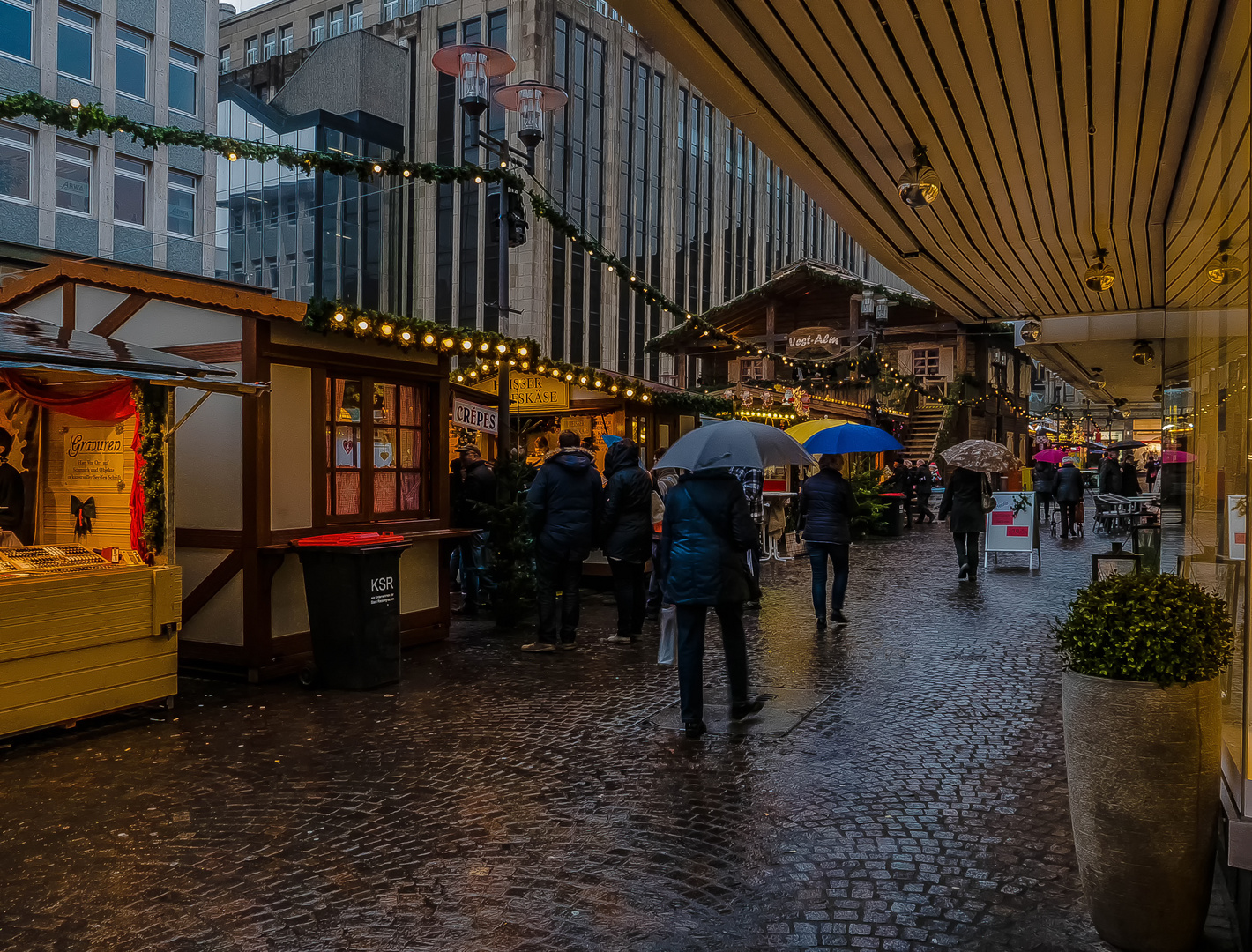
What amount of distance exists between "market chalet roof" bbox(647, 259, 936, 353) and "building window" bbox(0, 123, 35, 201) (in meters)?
17.8

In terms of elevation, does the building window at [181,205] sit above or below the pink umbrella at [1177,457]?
above

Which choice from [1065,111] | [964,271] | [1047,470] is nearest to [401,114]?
[1047,470]

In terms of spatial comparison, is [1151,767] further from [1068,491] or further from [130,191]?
[130,191]

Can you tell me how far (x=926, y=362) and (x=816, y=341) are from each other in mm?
8337

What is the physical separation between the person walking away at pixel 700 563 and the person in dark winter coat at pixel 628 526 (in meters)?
3.02

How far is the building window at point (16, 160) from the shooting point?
2650 centimetres

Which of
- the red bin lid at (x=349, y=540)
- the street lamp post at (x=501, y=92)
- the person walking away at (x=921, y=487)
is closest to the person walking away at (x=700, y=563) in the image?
the red bin lid at (x=349, y=540)

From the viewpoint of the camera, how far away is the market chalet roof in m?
28.6

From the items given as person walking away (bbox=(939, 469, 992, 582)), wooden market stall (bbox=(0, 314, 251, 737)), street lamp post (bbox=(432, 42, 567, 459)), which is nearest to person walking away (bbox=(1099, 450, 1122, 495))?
person walking away (bbox=(939, 469, 992, 582))

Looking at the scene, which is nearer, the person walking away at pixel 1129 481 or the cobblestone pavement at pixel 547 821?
the cobblestone pavement at pixel 547 821

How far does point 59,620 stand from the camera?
6363 mm

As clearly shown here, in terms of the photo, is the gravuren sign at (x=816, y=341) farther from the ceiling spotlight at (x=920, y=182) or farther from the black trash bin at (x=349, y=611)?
the black trash bin at (x=349, y=611)

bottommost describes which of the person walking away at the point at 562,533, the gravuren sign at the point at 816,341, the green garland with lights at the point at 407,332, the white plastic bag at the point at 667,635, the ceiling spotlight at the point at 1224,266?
the white plastic bag at the point at 667,635

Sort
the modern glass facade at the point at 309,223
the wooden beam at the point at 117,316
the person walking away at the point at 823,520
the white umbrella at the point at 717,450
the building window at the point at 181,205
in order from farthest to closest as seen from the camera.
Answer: the modern glass facade at the point at 309,223 < the building window at the point at 181,205 < the person walking away at the point at 823,520 < the wooden beam at the point at 117,316 < the white umbrella at the point at 717,450
